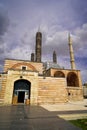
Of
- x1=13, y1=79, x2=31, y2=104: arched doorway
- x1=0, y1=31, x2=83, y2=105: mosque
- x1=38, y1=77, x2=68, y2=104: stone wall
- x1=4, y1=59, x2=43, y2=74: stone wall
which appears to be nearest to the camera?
x1=0, y1=31, x2=83, y2=105: mosque

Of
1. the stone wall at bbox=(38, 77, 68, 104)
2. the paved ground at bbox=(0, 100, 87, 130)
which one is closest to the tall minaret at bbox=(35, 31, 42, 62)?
the stone wall at bbox=(38, 77, 68, 104)

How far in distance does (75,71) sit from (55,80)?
42.9 feet

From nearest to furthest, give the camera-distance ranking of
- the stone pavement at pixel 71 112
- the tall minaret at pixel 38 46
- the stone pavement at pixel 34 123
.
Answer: the stone pavement at pixel 34 123
the stone pavement at pixel 71 112
the tall minaret at pixel 38 46

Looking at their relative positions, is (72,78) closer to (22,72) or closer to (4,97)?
(22,72)

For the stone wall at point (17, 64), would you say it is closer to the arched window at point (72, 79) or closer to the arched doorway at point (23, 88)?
the arched doorway at point (23, 88)

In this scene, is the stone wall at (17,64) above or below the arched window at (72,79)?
above

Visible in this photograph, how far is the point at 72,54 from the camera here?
132ft

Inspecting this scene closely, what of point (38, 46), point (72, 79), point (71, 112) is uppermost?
point (38, 46)

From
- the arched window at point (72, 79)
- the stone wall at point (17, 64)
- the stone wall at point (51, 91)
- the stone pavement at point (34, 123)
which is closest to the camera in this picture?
the stone pavement at point (34, 123)

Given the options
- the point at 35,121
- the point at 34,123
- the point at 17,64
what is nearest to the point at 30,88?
the point at 17,64

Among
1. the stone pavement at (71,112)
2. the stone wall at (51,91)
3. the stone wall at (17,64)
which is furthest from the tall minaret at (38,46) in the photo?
the stone pavement at (71,112)

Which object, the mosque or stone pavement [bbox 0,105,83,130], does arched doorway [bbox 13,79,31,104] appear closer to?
the mosque

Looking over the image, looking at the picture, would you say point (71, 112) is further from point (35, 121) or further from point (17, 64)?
point (17, 64)

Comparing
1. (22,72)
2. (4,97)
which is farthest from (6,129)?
(22,72)
